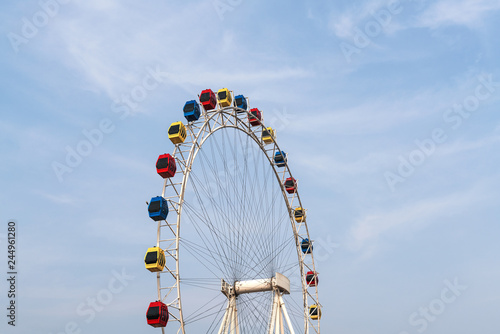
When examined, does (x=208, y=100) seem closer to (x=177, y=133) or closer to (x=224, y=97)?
(x=224, y=97)

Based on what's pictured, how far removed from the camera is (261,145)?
44.5 metres

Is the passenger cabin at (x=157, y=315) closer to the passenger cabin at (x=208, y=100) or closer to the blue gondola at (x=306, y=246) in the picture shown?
the passenger cabin at (x=208, y=100)

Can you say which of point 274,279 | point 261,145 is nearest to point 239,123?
point 261,145

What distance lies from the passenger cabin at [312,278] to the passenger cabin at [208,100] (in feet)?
72.1

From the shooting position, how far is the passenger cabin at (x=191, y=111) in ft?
110

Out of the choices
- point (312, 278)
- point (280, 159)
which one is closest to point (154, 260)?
point (280, 159)

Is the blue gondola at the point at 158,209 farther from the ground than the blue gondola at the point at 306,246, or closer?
closer

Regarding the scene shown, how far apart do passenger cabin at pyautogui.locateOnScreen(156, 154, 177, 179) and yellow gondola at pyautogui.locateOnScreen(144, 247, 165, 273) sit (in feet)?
14.6

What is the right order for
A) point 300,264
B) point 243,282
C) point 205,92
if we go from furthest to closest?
point 300,264 < point 243,282 < point 205,92

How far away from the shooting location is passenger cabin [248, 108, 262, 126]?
142 feet

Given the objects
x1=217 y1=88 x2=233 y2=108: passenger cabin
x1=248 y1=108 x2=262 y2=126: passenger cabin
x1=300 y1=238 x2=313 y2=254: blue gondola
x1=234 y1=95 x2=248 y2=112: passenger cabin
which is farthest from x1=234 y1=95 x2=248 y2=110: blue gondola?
x1=300 y1=238 x2=313 y2=254: blue gondola

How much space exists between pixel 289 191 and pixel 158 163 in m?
23.2

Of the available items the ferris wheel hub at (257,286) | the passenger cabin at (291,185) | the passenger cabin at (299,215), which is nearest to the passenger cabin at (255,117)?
the passenger cabin at (291,185)

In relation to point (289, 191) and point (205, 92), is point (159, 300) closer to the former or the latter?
point (205, 92)
